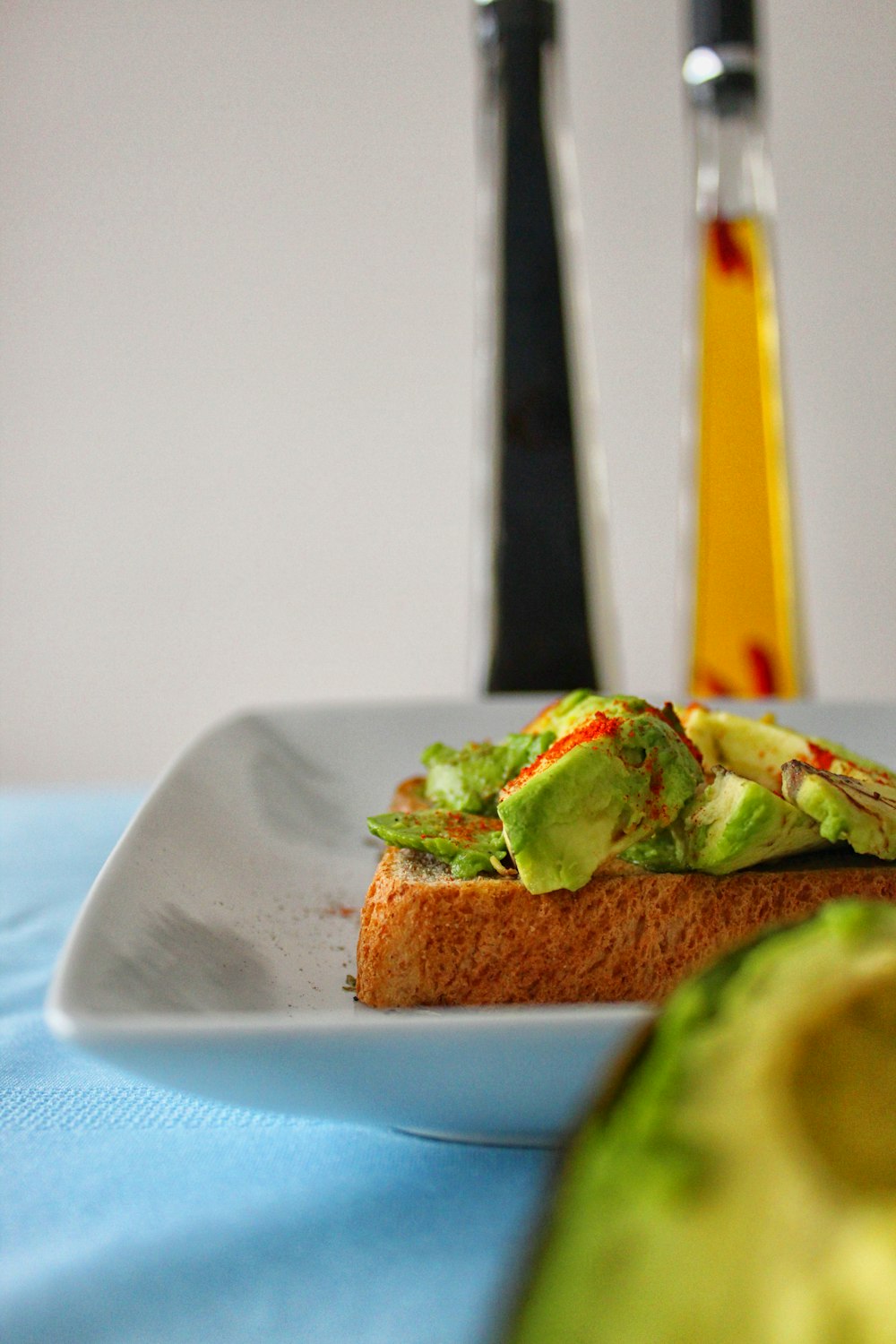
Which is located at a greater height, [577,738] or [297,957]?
[577,738]

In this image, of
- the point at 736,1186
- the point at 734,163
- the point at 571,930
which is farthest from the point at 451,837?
the point at 734,163

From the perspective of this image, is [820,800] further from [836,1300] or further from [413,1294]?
[836,1300]

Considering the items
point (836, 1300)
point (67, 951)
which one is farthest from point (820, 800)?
point (836, 1300)

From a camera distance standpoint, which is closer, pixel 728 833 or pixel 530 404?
pixel 728 833

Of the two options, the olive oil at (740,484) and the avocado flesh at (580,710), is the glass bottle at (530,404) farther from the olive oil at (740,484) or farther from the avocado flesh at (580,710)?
the avocado flesh at (580,710)

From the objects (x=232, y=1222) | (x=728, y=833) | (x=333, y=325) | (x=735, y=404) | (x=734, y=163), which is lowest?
(x=232, y=1222)

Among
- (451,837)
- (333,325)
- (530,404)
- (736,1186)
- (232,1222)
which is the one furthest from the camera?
(333,325)

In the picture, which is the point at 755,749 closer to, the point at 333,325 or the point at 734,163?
the point at 734,163

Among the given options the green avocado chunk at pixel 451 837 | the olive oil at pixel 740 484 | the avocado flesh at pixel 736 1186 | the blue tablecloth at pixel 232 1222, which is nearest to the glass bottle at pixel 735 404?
the olive oil at pixel 740 484

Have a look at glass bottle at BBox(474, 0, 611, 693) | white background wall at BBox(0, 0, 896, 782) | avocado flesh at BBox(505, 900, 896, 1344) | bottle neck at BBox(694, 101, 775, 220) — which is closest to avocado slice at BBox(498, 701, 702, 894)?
avocado flesh at BBox(505, 900, 896, 1344)
